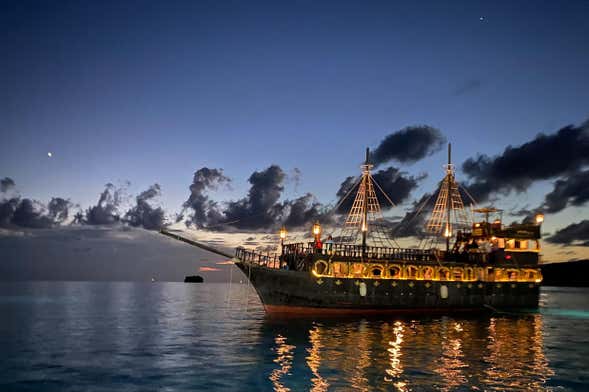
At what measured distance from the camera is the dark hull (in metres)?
46.2

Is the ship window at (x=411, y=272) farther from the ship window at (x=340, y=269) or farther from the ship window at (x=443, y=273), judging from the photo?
the ship window at (x=340, y=269)

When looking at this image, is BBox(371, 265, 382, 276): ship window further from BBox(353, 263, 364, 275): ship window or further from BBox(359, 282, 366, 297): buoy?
BBox(359, 282, 366, 297): buoy

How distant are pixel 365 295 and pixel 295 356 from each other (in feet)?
71.4

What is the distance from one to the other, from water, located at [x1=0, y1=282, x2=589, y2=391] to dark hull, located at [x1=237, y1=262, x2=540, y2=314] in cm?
298

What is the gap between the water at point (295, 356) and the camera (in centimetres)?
2136

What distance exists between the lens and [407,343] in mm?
31609

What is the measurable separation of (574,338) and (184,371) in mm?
30467

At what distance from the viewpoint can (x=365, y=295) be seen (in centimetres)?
4756

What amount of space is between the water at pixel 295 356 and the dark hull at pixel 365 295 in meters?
2.98

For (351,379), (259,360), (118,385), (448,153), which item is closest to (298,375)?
(351,379)

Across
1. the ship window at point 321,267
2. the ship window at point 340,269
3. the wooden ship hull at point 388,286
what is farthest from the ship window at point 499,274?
the ship window at point 321,267

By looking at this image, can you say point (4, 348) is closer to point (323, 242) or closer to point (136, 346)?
point (136, 346)

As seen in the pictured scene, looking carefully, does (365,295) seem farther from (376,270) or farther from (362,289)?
(376,270)

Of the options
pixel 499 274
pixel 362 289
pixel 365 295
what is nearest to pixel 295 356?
pixel 362 289
